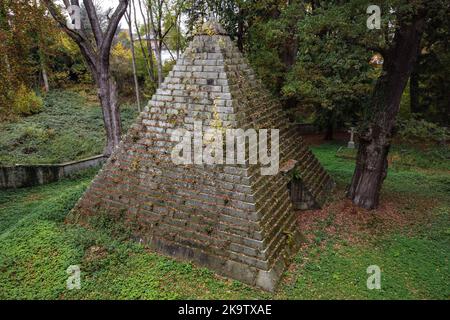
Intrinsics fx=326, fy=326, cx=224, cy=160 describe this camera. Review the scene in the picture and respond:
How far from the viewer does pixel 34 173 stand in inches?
506

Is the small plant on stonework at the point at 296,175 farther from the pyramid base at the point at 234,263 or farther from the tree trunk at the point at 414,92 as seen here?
the tree trunk at the point at 414,92

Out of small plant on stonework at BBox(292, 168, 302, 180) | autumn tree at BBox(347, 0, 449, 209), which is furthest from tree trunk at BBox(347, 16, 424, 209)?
small plant on stonework at BBox(292, 168, 302, 180)

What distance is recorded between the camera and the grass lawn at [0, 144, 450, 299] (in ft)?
20.8

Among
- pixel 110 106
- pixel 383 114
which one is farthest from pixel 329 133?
pixel 110 106

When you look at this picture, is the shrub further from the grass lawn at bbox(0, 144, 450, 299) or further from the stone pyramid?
the stone pyramid

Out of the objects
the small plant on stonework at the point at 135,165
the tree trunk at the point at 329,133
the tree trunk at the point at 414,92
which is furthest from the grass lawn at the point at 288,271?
the tree trunk at the point at 329,133

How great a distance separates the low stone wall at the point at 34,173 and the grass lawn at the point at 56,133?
979mm

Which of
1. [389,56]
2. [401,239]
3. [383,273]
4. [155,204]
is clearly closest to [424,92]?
[389,56]

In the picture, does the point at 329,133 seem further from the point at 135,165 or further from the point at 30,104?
the point at 30,104

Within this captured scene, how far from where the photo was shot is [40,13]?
1268 cm

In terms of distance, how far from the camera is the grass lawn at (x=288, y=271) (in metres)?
6.35

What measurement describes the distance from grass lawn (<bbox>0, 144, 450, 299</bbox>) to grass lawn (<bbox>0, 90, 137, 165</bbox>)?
5128 millimetres

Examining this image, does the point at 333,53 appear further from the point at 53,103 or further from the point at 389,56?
the point at 53,103

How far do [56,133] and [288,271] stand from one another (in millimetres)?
14742
